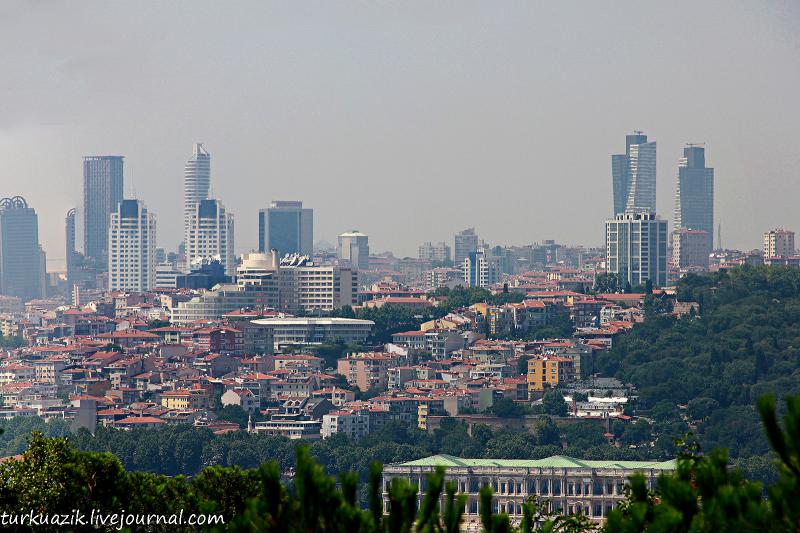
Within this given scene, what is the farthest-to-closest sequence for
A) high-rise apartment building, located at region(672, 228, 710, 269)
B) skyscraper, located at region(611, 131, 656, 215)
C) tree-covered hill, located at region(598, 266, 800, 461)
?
skyscraper, located at region(611, 131, 656, 215) < high-rise apartment building, located at region(672, 228, 710, 269) < tree-covered hill, located at region(598, 266, 800, 461)

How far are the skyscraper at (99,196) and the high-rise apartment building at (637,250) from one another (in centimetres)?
6593

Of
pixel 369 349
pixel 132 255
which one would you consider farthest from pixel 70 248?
pixel 369 349

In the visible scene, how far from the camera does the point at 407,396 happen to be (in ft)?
215

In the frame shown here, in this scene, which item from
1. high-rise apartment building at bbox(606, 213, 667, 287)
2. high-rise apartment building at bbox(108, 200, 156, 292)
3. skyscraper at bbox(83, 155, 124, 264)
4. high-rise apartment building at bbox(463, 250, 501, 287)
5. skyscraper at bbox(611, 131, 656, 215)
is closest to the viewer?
high-rise apartment building at bbox(606, 213, 667, 287)

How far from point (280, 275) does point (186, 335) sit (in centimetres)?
1430

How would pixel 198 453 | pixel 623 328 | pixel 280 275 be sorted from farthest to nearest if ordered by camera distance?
pixel 280 275 → pixel 623 328 → pixel 198 453

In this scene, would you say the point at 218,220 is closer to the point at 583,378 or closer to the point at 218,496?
the point at 583,378

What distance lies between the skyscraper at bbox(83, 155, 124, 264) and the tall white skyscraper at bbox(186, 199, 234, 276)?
20.4m

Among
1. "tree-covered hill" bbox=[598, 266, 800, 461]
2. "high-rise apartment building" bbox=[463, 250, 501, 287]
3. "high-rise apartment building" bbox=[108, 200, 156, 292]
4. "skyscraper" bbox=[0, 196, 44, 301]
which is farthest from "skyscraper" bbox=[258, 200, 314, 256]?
"tree-covered hill" bbox=[598, 266, 800, 461]

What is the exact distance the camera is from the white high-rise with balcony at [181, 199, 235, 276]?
476ft

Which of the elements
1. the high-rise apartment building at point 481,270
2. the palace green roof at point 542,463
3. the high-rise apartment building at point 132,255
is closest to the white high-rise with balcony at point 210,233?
the high-rise apartment building at point 132,255

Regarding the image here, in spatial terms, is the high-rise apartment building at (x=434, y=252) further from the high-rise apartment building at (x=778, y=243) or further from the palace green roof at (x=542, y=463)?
the palace green roof at (x=542, y=463)

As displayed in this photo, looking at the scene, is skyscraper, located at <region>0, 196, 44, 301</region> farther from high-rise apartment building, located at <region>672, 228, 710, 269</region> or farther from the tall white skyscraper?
high-rise apartment building, located at <region>672, 228, 710, 269</region>

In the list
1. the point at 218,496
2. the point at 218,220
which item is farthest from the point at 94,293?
the point at 218,496
